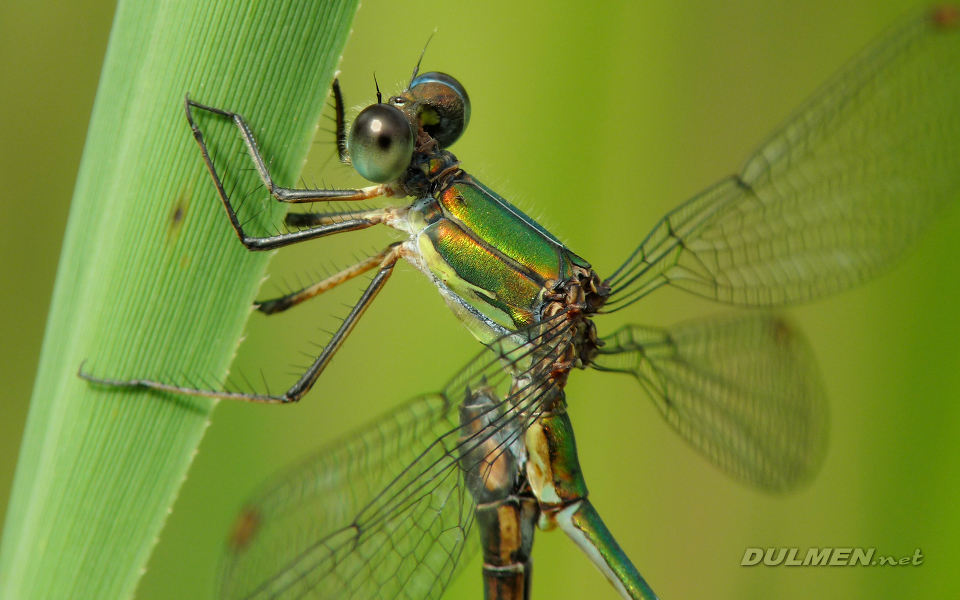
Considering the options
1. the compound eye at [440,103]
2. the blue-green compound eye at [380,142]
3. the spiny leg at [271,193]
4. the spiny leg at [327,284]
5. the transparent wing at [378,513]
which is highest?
the compound eye at [440,103]

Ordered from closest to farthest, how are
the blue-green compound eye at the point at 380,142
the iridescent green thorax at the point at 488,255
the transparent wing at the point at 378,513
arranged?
1. the transparent wing at the point at 378,513
2. the blue-green compound eye at the point at 380,142
3. the iridescent green thorax at the point at 488,255

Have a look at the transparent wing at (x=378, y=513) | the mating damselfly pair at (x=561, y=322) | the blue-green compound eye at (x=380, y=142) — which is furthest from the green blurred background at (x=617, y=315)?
the transparent wing at (x=378, y=513)

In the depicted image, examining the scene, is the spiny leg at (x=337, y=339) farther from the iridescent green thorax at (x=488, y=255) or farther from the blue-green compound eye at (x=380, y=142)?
the blue-green compound eye at (x=380, y=142)

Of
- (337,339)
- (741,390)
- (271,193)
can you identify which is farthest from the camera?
(741,390)

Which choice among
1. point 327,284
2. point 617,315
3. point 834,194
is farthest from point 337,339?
point 834,194

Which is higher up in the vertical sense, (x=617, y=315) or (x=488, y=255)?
(x=488, y=255)

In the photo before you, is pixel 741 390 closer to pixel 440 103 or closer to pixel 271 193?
pixel 440 103
